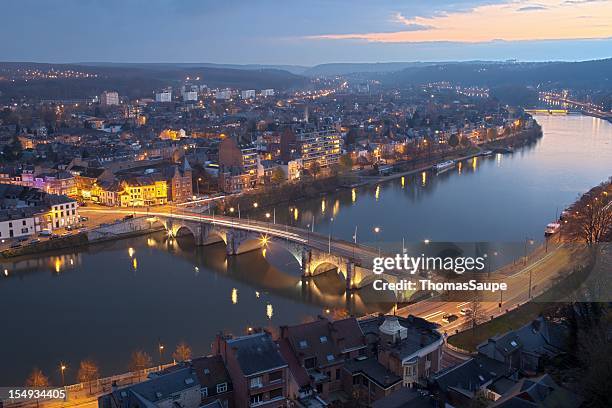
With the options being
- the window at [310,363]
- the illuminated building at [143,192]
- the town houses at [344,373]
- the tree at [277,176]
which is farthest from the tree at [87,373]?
the tree at [277,176]

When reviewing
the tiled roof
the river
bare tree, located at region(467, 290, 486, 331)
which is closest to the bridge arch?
the river

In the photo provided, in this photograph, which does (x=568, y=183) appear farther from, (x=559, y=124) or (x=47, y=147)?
(x=559, y=124)

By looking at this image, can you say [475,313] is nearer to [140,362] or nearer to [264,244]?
[140,362]

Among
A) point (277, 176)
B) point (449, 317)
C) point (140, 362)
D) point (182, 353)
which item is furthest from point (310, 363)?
point (277, 176)

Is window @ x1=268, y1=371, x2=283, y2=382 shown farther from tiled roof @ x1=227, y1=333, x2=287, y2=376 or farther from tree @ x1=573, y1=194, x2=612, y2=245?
tree @ x1=573, y1=194, x2=612, y2=245

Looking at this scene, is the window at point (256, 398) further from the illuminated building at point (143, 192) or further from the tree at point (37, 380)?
the illuminated building at point (143, 192)
